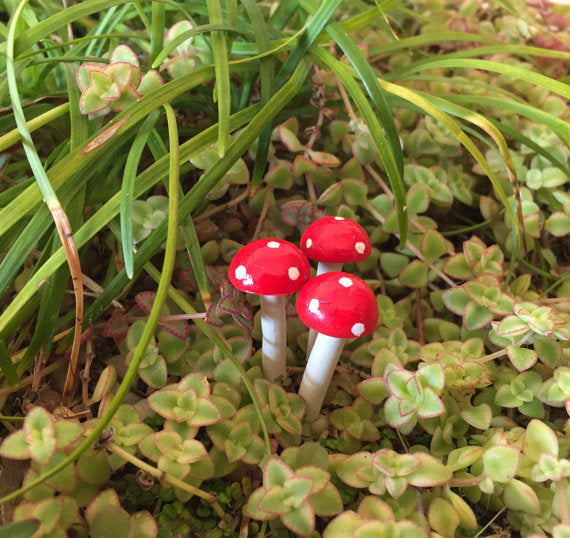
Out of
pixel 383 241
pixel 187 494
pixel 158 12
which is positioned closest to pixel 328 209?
pixel 383 241

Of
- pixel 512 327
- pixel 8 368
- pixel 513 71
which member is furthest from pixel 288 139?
pixel 8 368

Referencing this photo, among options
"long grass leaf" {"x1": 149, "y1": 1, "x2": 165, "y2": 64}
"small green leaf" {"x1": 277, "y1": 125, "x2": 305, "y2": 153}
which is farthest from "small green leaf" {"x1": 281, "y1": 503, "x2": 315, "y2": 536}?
"long grass leaf" {"x1": 149, "y1": 1, "x2": 165, "y2": 64}

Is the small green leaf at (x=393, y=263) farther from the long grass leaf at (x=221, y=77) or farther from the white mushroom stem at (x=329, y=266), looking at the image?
the long grass leaf at (x=221, y=77)

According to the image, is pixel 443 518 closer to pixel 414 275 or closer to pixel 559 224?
pixel 414 275

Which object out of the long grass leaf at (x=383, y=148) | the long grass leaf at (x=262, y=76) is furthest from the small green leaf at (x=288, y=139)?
the long grass leaf at (x=383, y=148)

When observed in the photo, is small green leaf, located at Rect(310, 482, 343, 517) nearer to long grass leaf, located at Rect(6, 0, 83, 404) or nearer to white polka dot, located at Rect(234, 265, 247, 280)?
white polka dot, located at Rect(234, 265, 247, 280)

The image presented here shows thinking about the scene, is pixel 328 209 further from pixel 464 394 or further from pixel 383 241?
pixel 464 394
